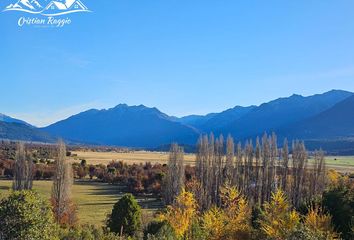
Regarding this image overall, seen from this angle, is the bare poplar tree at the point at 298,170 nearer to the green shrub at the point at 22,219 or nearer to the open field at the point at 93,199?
the open field at the point at 93,199

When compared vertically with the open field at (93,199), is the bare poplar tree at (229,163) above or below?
above

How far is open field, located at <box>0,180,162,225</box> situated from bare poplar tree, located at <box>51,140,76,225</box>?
99.6 inches

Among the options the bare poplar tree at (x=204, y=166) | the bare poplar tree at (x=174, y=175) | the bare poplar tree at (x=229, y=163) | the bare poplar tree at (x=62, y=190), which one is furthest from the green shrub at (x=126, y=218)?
the bare poplar tree at (x=229, y=163)

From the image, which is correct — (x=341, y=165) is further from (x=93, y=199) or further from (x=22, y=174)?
(x=22, y=174)

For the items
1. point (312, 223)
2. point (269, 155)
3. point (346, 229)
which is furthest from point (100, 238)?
point (269, 155)

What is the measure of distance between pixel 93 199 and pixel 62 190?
18.1m

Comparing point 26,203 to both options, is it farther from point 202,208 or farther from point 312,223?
point 202,208

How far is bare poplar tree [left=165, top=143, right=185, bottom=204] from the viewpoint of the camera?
6588 centimetres

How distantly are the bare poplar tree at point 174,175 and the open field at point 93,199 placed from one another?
2968 mm

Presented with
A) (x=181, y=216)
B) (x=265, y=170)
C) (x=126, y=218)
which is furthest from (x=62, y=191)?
(x=265, y=170)

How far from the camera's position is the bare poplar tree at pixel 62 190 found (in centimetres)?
4965

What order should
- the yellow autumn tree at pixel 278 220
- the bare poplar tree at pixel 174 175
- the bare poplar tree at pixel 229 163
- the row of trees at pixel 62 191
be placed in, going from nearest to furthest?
the yellow autumn tree at pixel 278 220 → the row of trees at pixel 62 191 → the bare poplar tree at pixel 174 175 → the bare poplar tree at pixel 229 163

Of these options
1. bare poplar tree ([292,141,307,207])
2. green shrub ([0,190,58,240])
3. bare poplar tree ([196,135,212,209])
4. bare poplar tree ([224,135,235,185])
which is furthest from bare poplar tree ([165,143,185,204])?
green shrub ([0,190,58,240])

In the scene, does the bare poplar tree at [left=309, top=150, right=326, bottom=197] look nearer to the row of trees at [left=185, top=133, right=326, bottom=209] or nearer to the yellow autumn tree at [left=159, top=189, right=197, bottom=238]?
the row of trees at [left=185, top=133, right=326, bottom=209]
